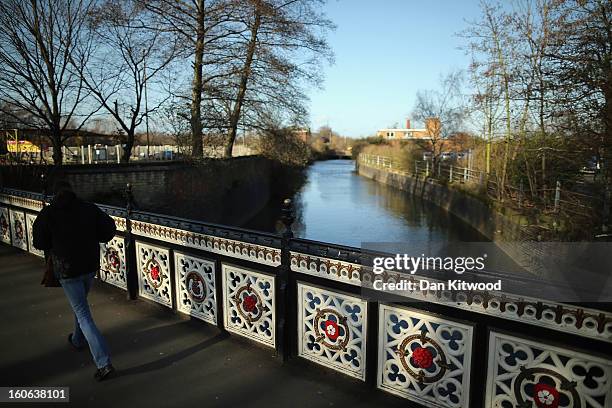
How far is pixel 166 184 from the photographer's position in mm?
14109

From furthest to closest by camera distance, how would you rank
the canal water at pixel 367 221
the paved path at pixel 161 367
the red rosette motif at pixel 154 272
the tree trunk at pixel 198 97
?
the canal water at pixel 367 221 < the tree trunk at pixel 198 97 < the red rosette motif at pixel 154 272 < the paved path at pixel 161 367

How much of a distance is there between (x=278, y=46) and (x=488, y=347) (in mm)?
14166

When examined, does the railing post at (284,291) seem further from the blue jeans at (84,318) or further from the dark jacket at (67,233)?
the dark jacket at (67,233)

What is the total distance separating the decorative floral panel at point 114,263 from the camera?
17.7 ft

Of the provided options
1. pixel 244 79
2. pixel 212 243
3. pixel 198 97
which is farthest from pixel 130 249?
pixel 244 79

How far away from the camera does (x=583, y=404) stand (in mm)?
2387

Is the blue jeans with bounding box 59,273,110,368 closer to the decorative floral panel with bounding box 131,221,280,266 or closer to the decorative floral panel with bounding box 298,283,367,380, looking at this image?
the decorative floral panel with bounding box 131,221,280,266

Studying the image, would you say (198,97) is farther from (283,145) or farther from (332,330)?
(332,330)

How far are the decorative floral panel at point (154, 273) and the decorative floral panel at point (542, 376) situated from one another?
343cm

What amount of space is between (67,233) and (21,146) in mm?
14171

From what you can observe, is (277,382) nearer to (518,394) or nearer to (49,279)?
(518,394)

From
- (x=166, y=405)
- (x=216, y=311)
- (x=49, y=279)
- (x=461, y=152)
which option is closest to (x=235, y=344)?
(x=216, y=311)

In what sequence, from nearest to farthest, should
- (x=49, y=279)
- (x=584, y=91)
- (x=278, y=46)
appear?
(x=49, y=279) → (x=584, y=91) → (x=278, y=46)

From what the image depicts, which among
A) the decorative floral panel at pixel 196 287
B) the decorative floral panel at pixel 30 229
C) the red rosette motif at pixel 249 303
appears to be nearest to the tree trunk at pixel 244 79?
the decorative floral panel at pixel 30 229
